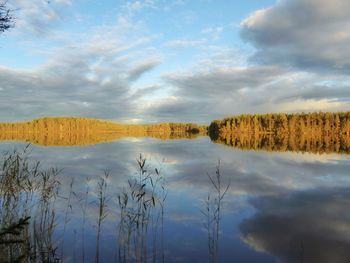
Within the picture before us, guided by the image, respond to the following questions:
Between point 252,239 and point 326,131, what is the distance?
168886 mm

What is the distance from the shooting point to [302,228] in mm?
13195

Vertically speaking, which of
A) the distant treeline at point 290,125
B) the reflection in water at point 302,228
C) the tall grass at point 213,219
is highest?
the distant treeline at point 290,125

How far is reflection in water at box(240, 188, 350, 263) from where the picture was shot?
10578 mm

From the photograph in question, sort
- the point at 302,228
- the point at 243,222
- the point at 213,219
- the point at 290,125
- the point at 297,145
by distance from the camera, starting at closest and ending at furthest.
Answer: the point at 213,219
the point at 302,228
the point at 243,222
the point at 297,145
the point at 290,125

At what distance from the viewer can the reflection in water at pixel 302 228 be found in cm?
1058

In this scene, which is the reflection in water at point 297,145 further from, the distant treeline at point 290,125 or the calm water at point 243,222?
the distant treeline at point 290,125

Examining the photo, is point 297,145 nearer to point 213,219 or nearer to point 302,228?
point 302,228

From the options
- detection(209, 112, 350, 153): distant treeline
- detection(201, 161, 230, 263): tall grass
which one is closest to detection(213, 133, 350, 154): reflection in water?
detection(201, 161, 230, 263): tall grass

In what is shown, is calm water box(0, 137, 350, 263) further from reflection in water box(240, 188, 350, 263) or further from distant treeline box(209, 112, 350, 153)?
distant treeline box(209, 112, 350, 153)

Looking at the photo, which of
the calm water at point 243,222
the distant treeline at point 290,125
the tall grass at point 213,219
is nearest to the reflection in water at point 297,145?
the calm water at point 243,222

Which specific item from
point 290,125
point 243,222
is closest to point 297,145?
point 243,222

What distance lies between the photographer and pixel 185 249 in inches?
421

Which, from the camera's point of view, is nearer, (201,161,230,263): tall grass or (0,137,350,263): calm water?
(201,161,230,263): tall grass

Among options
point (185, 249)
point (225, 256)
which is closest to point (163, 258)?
point (185, 249)
